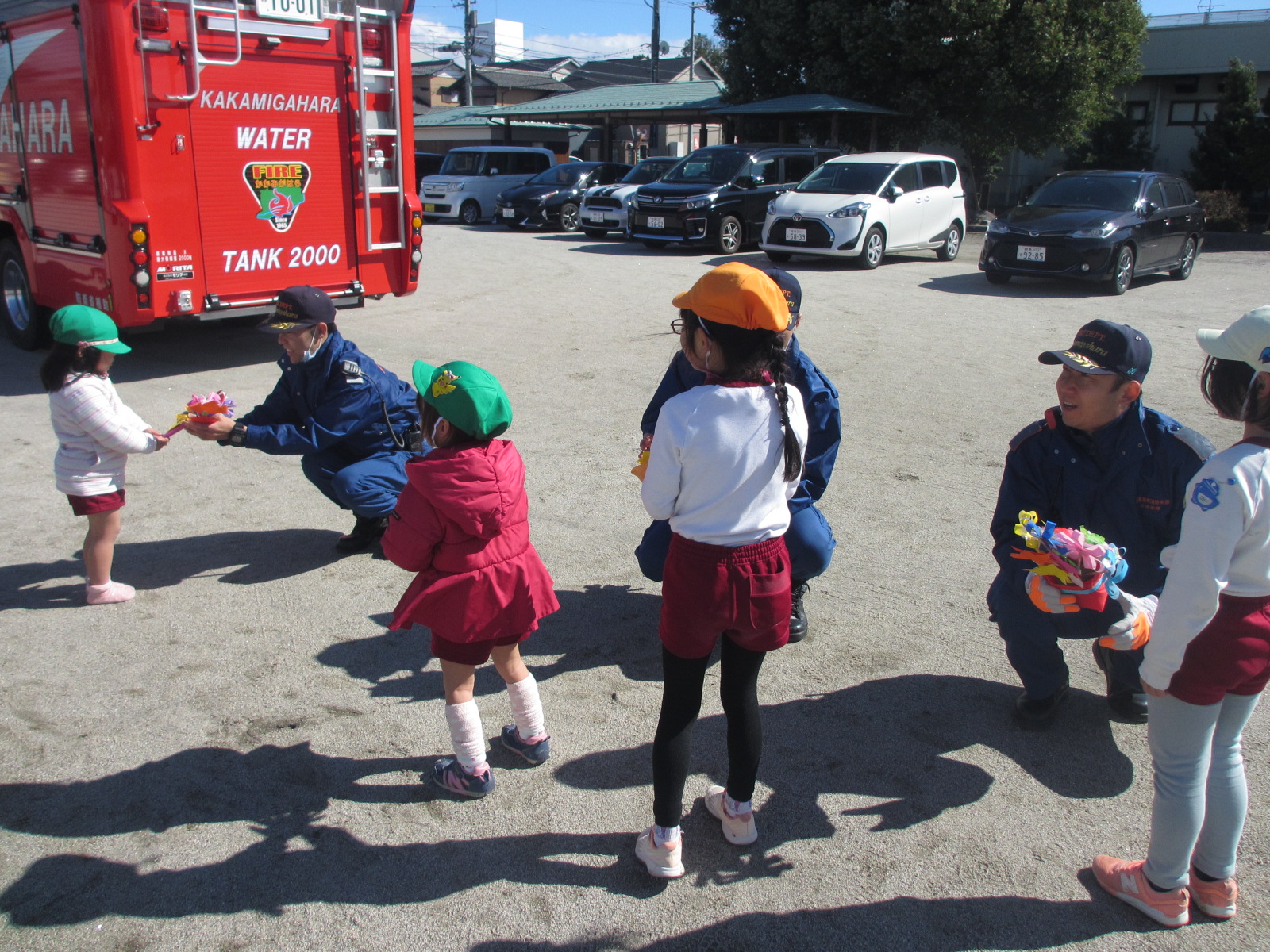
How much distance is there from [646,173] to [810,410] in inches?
712

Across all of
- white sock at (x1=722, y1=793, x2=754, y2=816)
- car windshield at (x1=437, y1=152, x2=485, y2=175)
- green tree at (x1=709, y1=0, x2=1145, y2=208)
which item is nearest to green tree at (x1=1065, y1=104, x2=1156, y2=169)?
green tree at (x1=709, y1=0, x2=1145, y2=208)

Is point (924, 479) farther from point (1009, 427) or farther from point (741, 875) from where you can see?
point (741, 875)

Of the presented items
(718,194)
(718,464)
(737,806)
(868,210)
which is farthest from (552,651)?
(718,194)

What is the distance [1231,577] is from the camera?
2248 mm

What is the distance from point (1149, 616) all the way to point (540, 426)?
467 cm

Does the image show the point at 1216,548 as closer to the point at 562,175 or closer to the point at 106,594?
the point at 106,594

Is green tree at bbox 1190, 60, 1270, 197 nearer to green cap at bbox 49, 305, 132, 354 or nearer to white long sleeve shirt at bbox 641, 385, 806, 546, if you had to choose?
white long sleeve shirt at bbox 641, 385, 806, 546

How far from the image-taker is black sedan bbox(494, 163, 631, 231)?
69.1ft

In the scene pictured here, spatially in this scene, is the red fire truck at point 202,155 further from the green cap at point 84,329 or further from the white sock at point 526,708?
the white sock at point 526,708

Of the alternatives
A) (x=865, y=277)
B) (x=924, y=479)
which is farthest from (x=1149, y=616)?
(x=865, y=277)

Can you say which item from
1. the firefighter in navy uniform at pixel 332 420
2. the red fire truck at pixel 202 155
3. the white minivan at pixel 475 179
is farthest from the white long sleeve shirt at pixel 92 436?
the white minivan at pixel 475 179

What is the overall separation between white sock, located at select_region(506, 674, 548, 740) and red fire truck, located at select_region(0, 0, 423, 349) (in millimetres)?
5857

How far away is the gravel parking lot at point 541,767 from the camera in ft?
8.40

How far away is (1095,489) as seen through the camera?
3.25 metres
